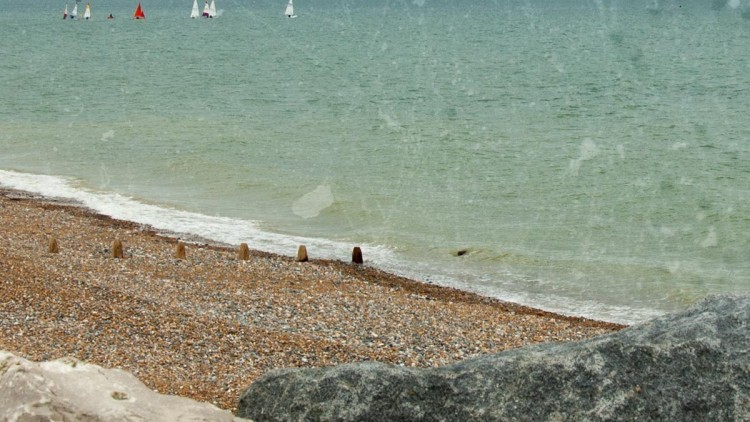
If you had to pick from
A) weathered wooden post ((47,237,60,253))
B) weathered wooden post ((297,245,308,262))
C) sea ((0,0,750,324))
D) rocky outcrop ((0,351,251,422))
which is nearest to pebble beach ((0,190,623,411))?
weathered wooden post ((47,237,60,253))

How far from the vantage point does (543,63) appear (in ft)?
238

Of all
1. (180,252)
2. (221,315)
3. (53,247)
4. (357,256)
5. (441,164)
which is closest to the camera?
(221,315)

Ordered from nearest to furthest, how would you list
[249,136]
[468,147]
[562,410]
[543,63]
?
[562,410], [468,147], [249,136], [543,63]

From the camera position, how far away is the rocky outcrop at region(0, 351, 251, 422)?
5.52m

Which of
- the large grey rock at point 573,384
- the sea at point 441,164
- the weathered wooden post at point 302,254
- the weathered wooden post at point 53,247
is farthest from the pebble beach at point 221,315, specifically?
the large grey rock at point 573,384

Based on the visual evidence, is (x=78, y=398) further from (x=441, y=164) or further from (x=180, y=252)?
(x=441, y=164)

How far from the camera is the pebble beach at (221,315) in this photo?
10.3 m

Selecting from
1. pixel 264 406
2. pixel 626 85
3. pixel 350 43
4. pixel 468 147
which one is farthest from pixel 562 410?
pixel 350 43

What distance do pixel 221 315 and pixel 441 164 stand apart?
64.4 feet

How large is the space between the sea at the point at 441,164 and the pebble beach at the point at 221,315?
2.13 m

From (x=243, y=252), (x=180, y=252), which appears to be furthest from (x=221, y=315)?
(x=243, y=252)

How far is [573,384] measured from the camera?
241 inches

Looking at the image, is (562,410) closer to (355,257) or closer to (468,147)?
(355,257)

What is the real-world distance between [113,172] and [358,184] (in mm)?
7734
